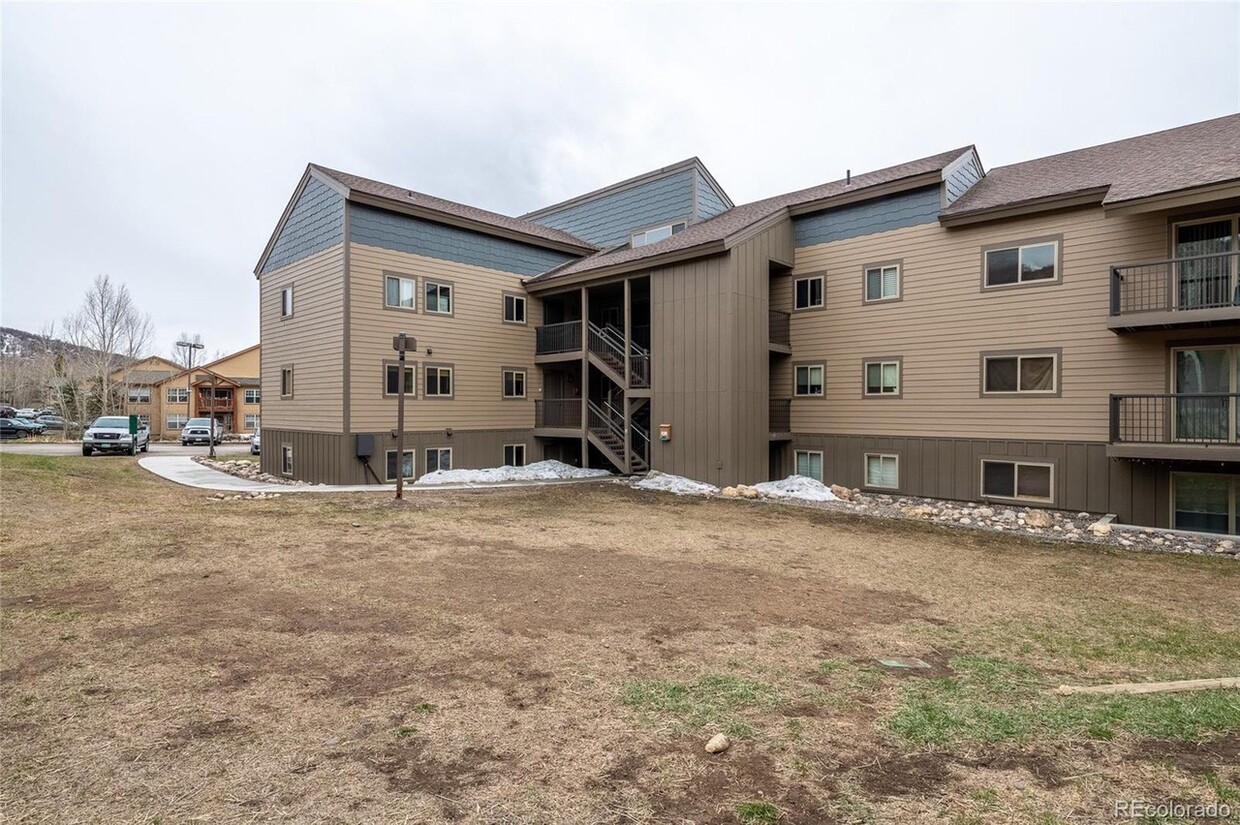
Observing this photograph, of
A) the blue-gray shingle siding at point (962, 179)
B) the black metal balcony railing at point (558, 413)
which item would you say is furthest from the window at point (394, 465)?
the blue-gray shingle siding at point (962, 179)

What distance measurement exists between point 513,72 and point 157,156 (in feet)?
47.2

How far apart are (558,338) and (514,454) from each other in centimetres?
443

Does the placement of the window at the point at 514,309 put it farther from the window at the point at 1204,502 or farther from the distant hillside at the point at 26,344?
the distant hillside at the point at 26,344

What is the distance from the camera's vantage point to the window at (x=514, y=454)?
21.3 meters

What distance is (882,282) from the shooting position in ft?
55.4

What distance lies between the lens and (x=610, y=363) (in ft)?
66.2

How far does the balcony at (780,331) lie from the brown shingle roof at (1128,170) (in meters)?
5.14

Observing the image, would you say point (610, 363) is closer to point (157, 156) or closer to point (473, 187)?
point (157, 156)

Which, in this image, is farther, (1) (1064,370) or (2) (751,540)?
(1) (1064,370)

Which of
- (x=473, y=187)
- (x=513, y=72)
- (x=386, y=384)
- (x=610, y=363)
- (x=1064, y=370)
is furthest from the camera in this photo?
(x=473, y=187)

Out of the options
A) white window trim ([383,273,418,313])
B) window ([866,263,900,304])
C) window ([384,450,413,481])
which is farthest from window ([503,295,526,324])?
window ([866,263,900,304])

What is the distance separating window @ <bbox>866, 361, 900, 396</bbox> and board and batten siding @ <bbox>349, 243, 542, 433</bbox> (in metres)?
11.4

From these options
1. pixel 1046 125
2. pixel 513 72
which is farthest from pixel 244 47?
pixel 1046 125

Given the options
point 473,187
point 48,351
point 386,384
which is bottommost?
point 386,384
